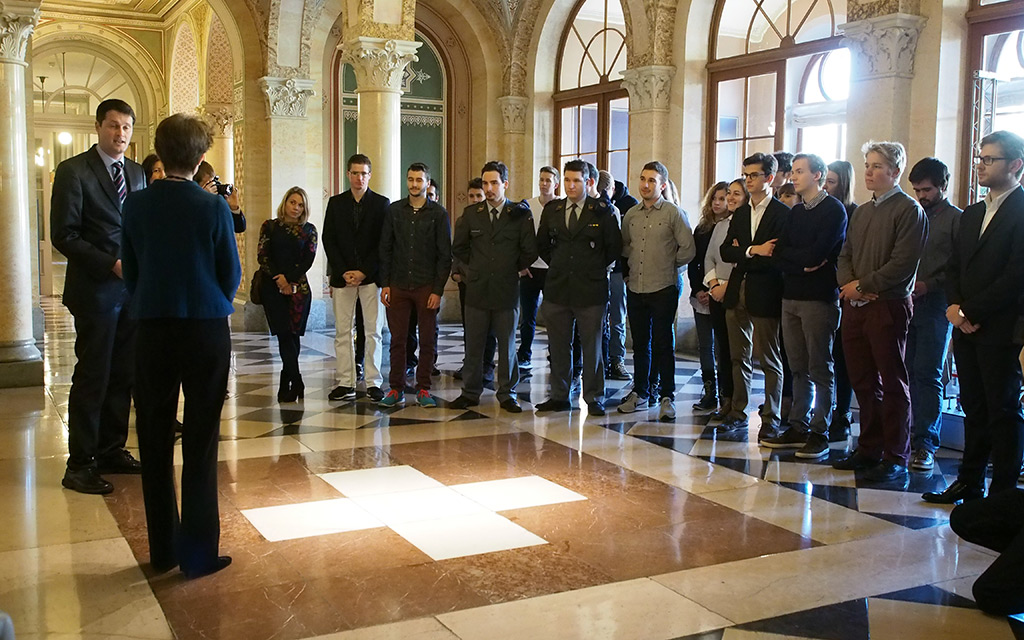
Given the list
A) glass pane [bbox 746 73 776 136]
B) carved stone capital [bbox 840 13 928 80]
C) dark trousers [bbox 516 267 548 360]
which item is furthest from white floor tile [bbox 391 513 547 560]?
glass pane [bbox 746 73 776 136]

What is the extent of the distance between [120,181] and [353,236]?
2207 mm

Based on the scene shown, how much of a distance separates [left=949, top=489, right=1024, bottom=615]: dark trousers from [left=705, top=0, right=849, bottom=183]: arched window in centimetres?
579

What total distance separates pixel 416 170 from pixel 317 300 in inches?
209

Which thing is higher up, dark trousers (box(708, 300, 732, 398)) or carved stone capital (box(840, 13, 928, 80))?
carved stone capital (box(840, 13, 928, 80))

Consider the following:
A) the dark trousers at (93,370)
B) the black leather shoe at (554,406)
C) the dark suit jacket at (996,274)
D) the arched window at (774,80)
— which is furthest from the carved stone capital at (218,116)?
the dark suit jacket at (996,274)

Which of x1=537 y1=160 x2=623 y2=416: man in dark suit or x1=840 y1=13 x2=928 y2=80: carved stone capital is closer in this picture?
x1=537 y1=160 x2=623 y2=416: man in dark suit

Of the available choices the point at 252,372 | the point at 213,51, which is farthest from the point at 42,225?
the point at 252,372

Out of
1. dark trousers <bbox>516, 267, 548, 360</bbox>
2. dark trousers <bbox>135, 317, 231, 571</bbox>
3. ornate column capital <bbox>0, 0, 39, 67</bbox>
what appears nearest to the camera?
dark trousers <bbox>135, 317, 231, 571</bbox>

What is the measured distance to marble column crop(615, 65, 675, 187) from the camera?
388 inches

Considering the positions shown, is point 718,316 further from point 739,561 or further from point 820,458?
point 739,561

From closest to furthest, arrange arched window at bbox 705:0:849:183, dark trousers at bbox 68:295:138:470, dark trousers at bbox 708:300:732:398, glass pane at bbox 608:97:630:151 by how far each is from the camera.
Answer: dark trousers at bbox 68:295:138:470 < dark trousers at bbox 708:300:732:398 < arched window at bbox 705:0:849:183 < glass pane at bbox 608:97:630:151

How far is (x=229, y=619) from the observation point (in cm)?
309

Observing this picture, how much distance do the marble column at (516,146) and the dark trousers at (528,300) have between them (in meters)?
4.32

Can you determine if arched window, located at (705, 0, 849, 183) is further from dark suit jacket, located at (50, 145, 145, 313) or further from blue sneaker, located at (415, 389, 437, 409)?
dark suit jacket, located at (50, 145, 145, 313)
